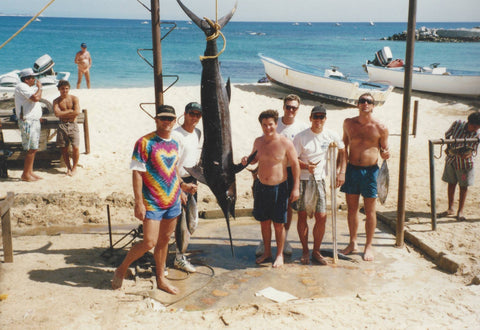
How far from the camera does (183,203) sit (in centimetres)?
488

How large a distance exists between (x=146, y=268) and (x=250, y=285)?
1135 millimetres

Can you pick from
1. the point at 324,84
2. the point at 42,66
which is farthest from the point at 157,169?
the point at 42,66

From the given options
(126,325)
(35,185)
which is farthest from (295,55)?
(126,325)

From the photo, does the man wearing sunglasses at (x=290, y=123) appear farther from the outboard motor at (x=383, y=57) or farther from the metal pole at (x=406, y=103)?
the outboard motor at (x=383, y=57)

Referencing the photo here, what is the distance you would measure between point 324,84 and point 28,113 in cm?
1143

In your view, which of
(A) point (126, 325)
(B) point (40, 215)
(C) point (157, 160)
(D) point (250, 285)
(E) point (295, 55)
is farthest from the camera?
(E) point (295, 55)

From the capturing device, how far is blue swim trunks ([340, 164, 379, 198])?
5312 millimetres

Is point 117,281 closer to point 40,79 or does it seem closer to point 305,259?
point 305,259

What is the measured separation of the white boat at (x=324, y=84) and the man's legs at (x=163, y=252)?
1291 cm

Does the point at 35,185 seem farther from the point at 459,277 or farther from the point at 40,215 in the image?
the point at 459,277

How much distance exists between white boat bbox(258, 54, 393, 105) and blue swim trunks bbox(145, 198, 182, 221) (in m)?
12.9

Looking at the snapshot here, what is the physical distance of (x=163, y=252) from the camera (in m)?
4.61

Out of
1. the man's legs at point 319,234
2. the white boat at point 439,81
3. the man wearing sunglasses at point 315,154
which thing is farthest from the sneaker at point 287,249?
the white boat at point 439,81

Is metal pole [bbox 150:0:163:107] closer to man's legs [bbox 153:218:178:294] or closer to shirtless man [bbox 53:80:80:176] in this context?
man's legs [bbox 153:218:178:294]
